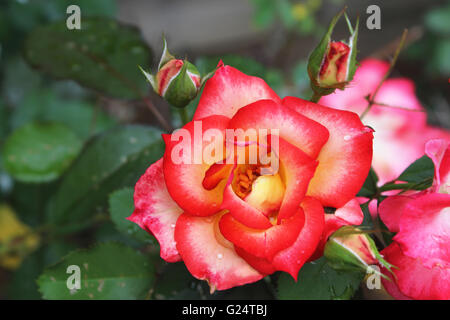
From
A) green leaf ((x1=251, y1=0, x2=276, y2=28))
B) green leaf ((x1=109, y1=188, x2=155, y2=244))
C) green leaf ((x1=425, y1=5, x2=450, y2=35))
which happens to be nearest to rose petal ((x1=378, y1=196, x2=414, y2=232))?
green leaf ((x1=109, y1=188, x2=155, y2=244))

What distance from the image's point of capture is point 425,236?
0.27 meters

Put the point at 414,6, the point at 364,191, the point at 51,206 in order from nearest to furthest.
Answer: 1. the point at 364,191
2. the point at 51,206
3. the point at 414,6

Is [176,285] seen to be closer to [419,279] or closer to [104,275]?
[104,275]

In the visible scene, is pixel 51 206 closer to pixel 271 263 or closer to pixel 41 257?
pixel 41 257

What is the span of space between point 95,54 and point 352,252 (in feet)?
1.30

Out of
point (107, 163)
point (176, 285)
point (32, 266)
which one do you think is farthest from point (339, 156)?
point (32, 266)

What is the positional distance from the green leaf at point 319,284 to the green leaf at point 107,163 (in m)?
0.24

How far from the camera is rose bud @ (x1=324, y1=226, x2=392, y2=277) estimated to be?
0.86ft

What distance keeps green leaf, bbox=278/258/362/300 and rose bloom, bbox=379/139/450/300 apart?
38 millimetres

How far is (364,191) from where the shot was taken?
0.37 meters

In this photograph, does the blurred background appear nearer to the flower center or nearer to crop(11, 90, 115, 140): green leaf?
crop(11, 90, 115, 140): green leaf

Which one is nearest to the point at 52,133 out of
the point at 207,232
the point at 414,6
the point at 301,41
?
the point at 207,232
